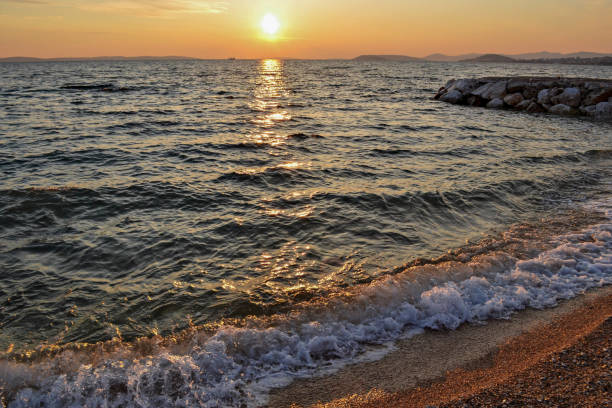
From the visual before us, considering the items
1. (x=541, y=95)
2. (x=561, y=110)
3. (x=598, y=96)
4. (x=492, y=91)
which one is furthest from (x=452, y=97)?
(x=598, y=96)

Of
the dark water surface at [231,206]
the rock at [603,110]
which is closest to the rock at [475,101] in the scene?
the rock at [603,110]

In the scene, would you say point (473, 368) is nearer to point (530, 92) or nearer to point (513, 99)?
point (513, 99)

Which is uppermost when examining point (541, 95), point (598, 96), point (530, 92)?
point (530, 92)

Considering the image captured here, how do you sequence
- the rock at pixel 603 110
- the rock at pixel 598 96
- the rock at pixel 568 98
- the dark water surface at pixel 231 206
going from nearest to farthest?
the dark water surface at pixel 231 206 < the rock at pixel 603 110 < the rock at pixel 598 96 < the rock at pixel 568 98

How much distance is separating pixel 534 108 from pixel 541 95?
1.40m

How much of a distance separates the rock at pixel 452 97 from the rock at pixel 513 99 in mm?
4256

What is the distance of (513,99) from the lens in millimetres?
29719

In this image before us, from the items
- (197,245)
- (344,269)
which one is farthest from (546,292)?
(197,245)

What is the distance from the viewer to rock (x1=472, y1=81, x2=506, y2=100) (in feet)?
101

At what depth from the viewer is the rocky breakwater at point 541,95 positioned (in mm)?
26531

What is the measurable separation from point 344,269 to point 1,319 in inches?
219

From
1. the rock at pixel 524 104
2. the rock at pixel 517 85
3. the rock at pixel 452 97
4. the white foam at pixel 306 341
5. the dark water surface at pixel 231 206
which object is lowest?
the white foam at pixel 306 341

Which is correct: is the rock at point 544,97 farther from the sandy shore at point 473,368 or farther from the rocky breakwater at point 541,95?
the sandy shore at point 473,368

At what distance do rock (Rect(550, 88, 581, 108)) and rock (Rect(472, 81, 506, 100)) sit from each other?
391 cm
